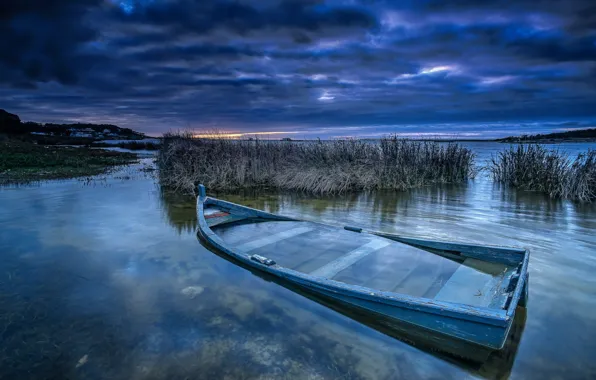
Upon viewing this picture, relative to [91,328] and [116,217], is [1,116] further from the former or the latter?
[91,328]

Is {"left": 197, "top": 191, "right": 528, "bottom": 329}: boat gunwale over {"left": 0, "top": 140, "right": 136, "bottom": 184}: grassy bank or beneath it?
beneath

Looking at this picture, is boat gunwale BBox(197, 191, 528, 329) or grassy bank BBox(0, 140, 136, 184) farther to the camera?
grassy bank BBox(0, 140, 136, 184)

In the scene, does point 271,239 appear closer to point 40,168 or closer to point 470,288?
point 470,288

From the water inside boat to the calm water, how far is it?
53cm

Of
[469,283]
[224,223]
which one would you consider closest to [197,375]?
[469,283]

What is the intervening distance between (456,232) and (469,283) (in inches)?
147

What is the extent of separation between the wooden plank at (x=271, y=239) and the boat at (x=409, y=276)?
18 millimetres

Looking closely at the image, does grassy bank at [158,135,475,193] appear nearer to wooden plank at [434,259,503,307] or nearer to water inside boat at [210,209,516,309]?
water inside boat at [210,209,516,309]

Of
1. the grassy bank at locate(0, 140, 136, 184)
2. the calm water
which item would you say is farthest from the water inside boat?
the grassy bank at locate(0, 140, 136, 184)

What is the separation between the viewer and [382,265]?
537 centimetres

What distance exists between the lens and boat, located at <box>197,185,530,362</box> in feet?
11.2

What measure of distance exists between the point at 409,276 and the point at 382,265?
1.69 feet

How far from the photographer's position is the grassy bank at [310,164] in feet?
49.1

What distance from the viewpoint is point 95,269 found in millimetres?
5809
